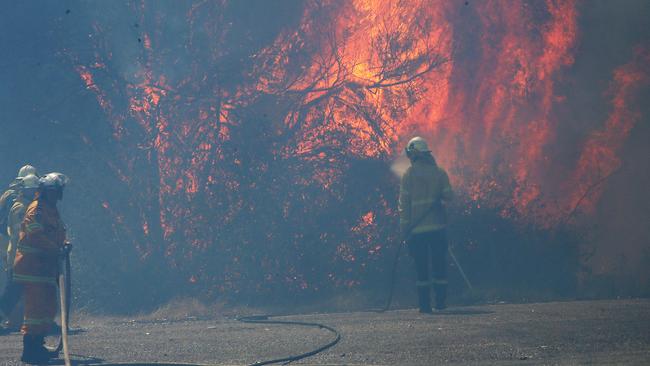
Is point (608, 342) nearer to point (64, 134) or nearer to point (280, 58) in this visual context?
point (280, 58)

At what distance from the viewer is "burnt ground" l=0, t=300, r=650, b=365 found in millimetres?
6605

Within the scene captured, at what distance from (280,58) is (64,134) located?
436 cm

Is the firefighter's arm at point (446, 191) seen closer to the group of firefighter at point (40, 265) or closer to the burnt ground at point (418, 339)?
the burnt ground at point (418, 339)

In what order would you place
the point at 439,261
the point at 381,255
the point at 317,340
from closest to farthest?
1. the point at 317,340
2. the point at 439,261
3. the point at 381,255

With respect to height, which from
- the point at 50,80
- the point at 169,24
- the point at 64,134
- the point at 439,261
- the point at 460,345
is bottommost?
the point at 460,345

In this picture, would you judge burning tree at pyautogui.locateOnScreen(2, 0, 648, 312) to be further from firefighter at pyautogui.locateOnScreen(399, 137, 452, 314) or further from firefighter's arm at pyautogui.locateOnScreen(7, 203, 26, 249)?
firefighter's arm at pyautogui.locateOnScreen(7, 203, 26, 249)

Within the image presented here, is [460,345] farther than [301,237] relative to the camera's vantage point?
No

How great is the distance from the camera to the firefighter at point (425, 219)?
10.7 m

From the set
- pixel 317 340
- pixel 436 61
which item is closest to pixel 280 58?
pixel 436 61

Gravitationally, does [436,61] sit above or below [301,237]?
above

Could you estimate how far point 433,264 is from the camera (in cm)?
1076

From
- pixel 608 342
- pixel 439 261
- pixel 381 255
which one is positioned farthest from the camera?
pixel 381 255

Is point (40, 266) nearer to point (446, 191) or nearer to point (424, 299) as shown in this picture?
point (424, 299)

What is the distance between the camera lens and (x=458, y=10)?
1334cm
